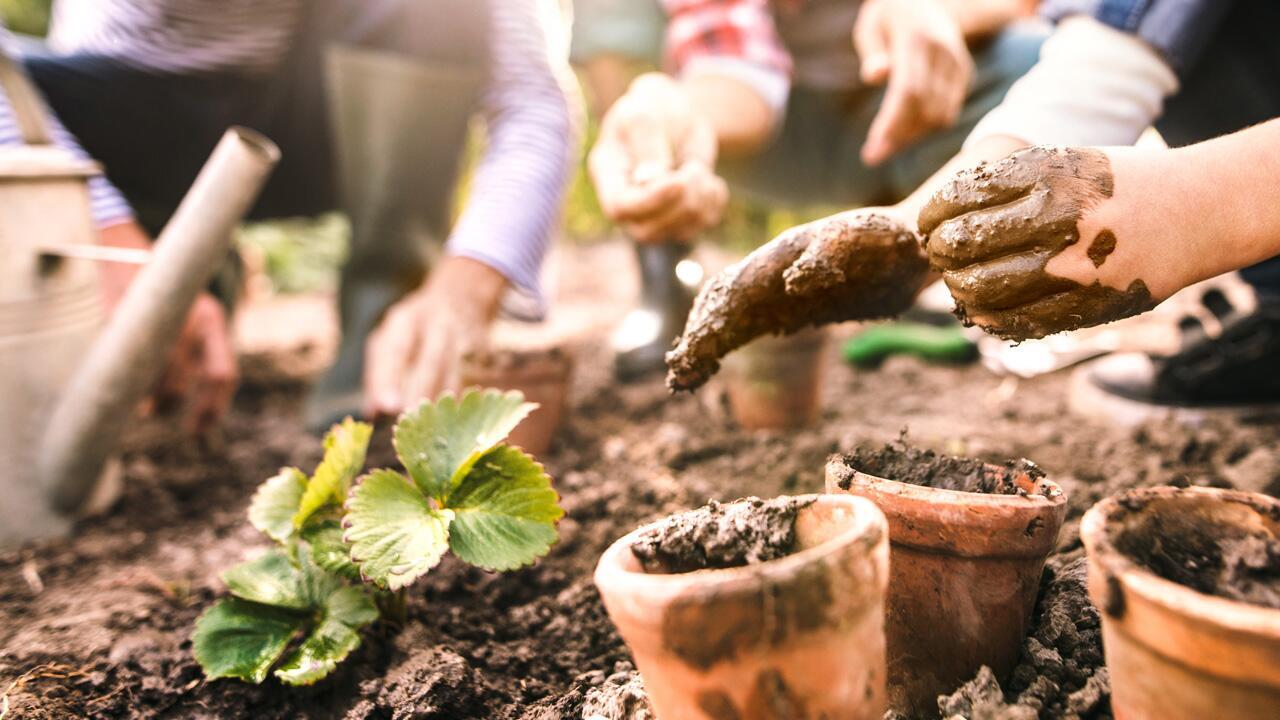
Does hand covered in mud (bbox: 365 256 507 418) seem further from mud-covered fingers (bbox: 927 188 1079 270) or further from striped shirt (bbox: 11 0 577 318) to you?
mud-covered fingers (bbox: 927 188 1079 270)

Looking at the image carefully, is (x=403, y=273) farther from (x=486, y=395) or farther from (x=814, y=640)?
(x=814, y=640)

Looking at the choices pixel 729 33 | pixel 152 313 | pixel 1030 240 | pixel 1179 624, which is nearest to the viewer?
pixel 1179 624

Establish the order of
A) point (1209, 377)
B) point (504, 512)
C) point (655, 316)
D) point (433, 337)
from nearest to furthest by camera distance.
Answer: point (504, 512)
point (1209, 377)
point (433, 337)
point (655, 316)

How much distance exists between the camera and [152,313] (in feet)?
5.08

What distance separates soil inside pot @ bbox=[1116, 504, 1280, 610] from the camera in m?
0.74

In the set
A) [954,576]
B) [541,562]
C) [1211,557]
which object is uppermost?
[1211,557]

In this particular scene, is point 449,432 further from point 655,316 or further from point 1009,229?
point 655,316

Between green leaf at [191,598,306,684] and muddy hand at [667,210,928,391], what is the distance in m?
0.68

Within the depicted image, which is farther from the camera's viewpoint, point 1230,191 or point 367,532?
point 367,532

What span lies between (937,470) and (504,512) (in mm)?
596

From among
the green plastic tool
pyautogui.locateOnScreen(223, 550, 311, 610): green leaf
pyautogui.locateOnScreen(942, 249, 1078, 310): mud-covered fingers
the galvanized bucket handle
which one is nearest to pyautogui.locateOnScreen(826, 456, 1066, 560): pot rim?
pyautogui.locateOnScreen(942, 249, 1078, 310): mud-covered fingers

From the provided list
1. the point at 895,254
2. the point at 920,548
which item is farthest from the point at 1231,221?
the point at 920,548

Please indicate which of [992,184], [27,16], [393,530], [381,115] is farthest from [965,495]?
[27,16]

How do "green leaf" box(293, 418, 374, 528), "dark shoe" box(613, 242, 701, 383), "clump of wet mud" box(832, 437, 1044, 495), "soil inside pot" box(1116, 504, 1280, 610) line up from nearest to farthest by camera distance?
"soil inside pot" box(1116, 504, 1280, 610) < "clump of wet mud" box(832, 437, 1044, 495) < "green leaf" box(293, 418, 374, 528) < "dark shoe" box(613, 242, 701, 383)
